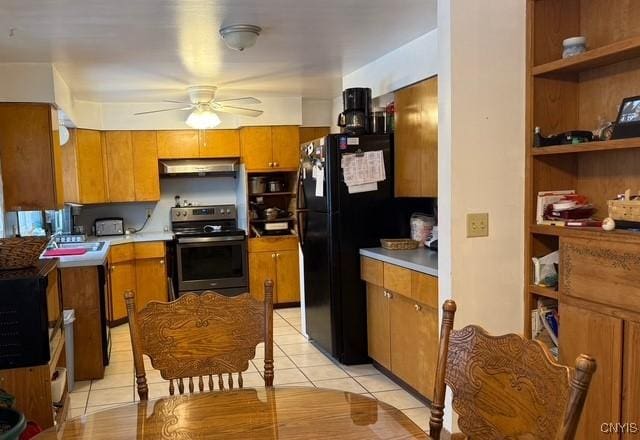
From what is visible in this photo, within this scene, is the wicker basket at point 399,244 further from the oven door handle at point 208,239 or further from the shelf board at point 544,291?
the oven door handle at point 208,239

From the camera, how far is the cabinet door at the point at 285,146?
5.99 m

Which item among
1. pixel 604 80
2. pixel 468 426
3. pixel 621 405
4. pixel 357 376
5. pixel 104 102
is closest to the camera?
pixel 468 426

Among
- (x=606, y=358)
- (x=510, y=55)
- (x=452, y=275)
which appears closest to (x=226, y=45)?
(x=510, y=55)

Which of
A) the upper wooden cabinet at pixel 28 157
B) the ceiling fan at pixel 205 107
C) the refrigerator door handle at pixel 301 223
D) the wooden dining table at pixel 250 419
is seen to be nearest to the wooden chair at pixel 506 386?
the wooden dining table at pixel 250 419

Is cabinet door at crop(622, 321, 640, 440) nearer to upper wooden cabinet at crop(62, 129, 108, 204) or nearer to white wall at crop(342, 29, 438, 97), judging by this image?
white wall at crop(342, 29, 438, 97)

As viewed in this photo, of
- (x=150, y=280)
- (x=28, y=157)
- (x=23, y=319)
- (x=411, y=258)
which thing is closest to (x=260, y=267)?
(x=150, y=280)

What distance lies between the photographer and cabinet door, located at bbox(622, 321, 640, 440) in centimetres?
206

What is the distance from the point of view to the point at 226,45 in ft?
11.7

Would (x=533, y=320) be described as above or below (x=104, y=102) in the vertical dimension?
below

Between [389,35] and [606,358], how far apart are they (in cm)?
228

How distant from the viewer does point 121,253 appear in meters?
5.43

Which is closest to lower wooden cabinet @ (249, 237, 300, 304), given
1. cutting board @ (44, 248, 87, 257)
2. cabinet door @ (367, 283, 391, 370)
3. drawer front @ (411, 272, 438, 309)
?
cutting board @ (44, 248, 87, 257)

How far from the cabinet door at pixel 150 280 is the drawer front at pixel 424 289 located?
128 inches

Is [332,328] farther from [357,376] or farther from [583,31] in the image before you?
[583,31]
